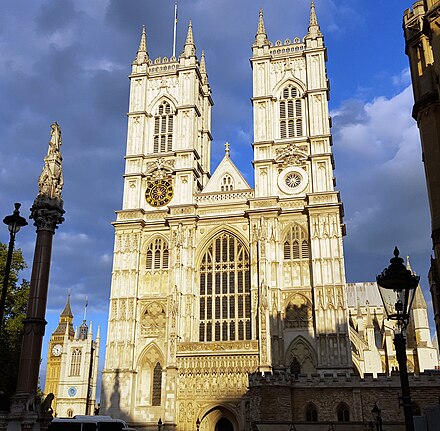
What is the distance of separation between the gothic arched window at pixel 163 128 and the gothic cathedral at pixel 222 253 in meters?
0.09

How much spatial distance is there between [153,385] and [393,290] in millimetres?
30423

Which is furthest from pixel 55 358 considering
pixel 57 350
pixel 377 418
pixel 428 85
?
pixel 428 85

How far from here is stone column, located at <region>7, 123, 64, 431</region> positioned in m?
17.4

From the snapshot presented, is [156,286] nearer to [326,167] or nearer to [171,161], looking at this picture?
[171,161]

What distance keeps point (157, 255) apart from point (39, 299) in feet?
68.1

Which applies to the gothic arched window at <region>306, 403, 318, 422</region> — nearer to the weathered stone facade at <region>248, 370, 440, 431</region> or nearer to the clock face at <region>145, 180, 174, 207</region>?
the weathered stone facade at <region>248, 370, 440, 431</region>

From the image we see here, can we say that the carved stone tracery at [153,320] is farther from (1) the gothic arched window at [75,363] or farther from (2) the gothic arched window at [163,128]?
(1) the gothic arched window at [75,363]

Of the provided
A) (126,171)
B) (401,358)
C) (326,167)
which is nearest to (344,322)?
(326,167)

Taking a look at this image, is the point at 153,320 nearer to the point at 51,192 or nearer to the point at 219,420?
the point at 219,420

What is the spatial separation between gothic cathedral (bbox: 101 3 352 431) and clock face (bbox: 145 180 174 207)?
0.33ft

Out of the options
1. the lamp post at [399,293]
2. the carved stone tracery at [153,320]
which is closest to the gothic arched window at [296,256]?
the carved stone tracery at [153,320]

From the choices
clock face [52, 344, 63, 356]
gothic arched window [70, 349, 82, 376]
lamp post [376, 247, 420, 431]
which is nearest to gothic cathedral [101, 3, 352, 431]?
lamp post [376, 247, 420, 431]

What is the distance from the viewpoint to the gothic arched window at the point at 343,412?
92.7 ft

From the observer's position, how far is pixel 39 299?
744 inches
